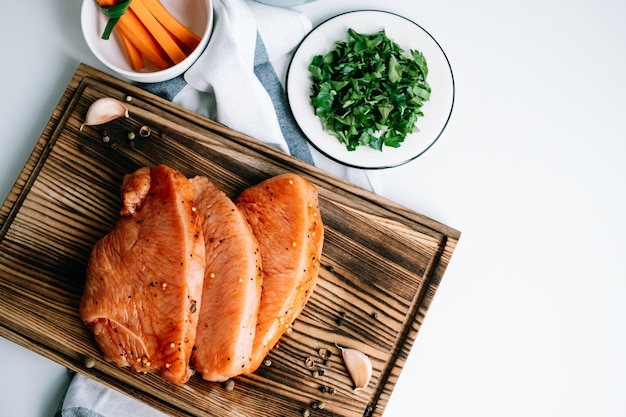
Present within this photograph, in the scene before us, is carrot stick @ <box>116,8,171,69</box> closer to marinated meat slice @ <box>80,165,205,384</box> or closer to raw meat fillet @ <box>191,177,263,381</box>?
marinated meat slice @ <box>80,165,205,384</box>

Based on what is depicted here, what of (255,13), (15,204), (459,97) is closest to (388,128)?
(459,97)

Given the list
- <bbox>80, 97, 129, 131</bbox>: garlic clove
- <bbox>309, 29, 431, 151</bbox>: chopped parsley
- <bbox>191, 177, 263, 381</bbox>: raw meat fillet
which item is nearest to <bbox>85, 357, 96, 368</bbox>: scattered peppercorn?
<bbox>191, 177, 263, 381</bbox>: raw meat fillet

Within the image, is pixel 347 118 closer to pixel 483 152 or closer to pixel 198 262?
pixel 483 152

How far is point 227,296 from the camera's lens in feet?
6.50

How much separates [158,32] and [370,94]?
914mm

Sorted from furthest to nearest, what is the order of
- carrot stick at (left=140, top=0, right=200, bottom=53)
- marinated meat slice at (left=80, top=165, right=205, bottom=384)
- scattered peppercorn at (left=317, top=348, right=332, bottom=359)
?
1. scattered peppercorn at (left=317, top=348, right=332, bottom=359)
2. carrot stick at (left=140, top=0, right=200, bottom=53)
3. marinated meat slice at (left=80, top=165, right=205, bottom=384)

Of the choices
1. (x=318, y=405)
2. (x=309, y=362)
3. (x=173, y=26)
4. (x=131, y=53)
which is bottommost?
(x=318, y=405)

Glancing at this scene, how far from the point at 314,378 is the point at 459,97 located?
1.45 m

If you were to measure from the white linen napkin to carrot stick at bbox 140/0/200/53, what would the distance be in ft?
0.24

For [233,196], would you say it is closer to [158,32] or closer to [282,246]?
[282,246]

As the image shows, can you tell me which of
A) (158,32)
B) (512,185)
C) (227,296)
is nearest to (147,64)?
(158,32)

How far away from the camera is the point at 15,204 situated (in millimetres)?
2293

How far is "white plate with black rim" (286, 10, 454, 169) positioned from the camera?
2.35 meters

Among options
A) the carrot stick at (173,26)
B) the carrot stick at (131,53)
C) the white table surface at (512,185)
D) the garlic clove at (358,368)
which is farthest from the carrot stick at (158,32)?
the garlic clove at (358,368)
